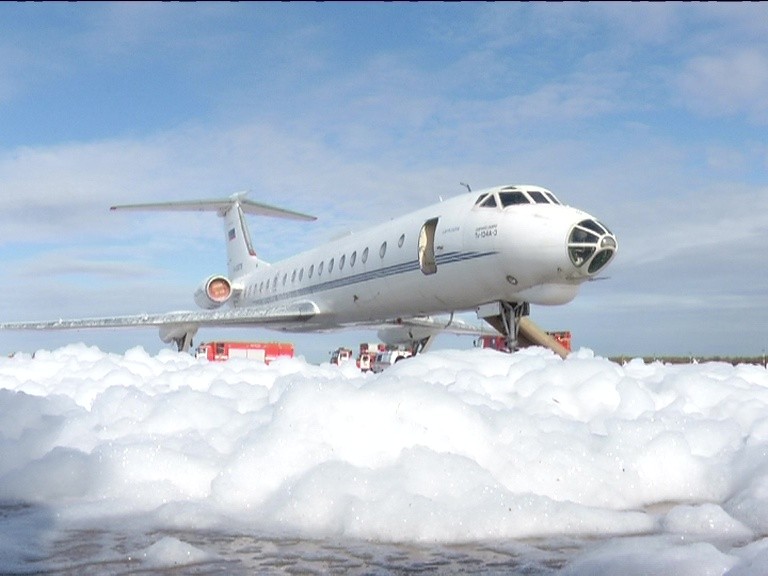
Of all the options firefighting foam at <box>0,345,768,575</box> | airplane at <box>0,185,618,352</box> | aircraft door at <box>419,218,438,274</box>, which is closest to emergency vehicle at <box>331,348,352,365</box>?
airplane at <box>0,185,618,352</box>

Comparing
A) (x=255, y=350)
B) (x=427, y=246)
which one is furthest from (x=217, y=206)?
(x=427, y=246)

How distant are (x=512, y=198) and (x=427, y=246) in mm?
2314

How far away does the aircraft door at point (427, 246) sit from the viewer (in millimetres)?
15273

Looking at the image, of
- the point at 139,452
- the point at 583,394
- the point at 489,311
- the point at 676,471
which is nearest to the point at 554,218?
the point at 489,311

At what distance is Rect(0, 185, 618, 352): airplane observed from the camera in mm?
12812

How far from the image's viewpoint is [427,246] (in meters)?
15.6

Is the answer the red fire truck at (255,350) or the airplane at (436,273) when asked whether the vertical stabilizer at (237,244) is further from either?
the red fire truck at (255,350)

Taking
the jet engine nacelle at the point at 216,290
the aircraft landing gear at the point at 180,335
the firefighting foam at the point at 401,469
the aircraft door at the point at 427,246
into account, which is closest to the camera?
the firefighting foam at the point at 401,469

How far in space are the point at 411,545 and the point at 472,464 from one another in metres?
0.72

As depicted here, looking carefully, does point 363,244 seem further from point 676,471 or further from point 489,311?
point 676,471

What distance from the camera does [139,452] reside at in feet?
12.8

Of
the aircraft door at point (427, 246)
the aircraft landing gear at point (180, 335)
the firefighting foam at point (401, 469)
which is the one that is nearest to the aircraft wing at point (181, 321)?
the aircraft landing gear at point (180, 335)

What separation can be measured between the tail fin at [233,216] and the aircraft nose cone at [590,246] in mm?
20643

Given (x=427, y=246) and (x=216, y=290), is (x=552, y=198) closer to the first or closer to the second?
(x=427, y=246)
